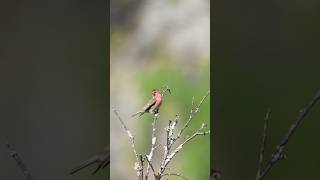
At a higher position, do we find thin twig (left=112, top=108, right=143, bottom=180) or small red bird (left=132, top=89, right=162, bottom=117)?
small red bird (left=132, top=89, right=162, bottom=117)

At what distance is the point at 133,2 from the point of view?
66.0 inches
